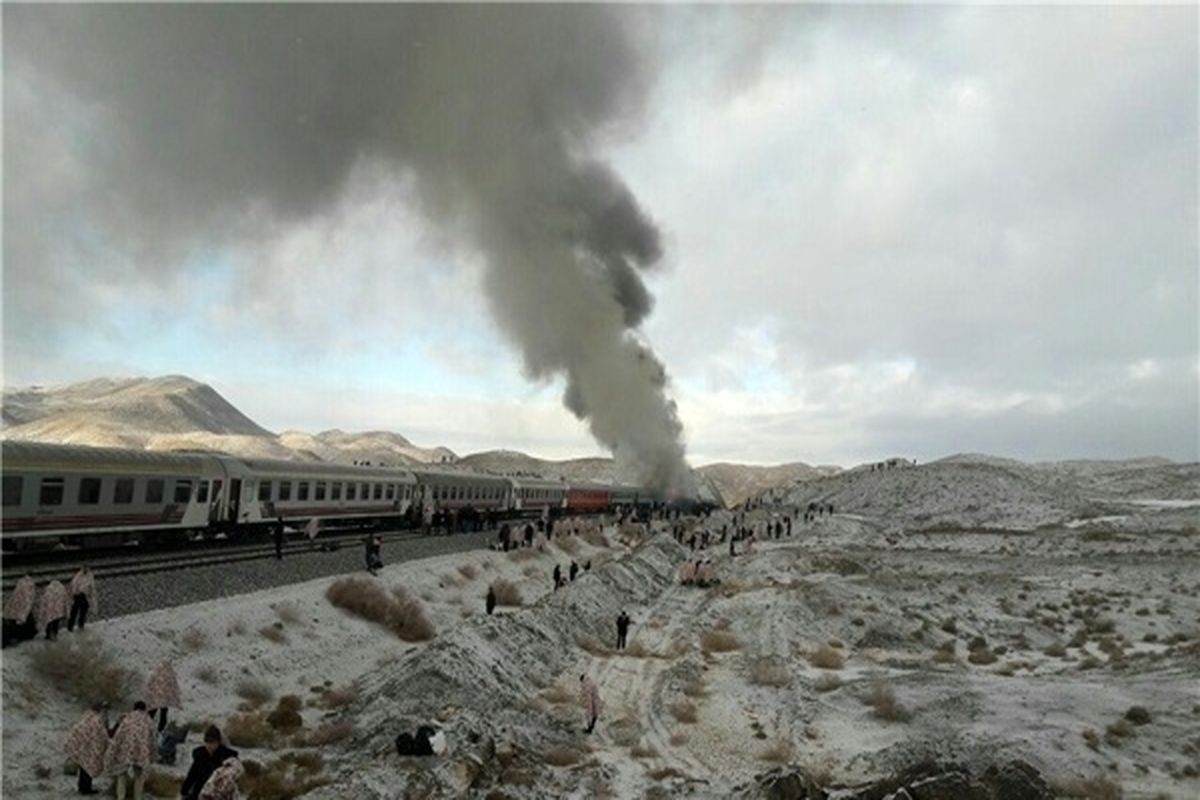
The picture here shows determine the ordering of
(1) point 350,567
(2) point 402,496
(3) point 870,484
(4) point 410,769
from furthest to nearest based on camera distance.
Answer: (3) point 870,484 < (2) point 402,496 < (1) point 350,567 < (4) point 410,769

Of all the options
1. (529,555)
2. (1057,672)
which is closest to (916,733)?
(1057,672)

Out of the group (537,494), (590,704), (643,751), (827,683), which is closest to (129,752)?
(590,704)

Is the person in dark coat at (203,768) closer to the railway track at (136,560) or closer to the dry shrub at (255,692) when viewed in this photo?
the dry shrub at (255,692)

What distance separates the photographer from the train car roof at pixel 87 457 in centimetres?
2017

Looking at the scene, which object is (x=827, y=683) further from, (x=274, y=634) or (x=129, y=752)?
(x=129, y=752)

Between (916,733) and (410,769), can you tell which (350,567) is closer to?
(410,769)

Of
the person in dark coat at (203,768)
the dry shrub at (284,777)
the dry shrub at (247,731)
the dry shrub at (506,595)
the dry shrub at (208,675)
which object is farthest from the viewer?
the dry shrub at (506,595)

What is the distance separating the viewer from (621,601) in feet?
107

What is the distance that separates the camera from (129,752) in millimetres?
10641

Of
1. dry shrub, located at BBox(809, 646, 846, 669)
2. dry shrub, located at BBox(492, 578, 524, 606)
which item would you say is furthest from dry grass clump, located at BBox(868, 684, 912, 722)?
dry shrub, located at BBox(492, 578, 524, 606)

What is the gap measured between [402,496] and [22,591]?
28.3 meters

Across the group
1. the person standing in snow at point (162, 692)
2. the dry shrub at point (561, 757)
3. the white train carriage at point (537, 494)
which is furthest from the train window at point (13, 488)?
the white train carriage at point (537, 494)

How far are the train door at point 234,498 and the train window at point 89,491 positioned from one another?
20.3ft

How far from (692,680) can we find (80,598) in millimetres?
14812
